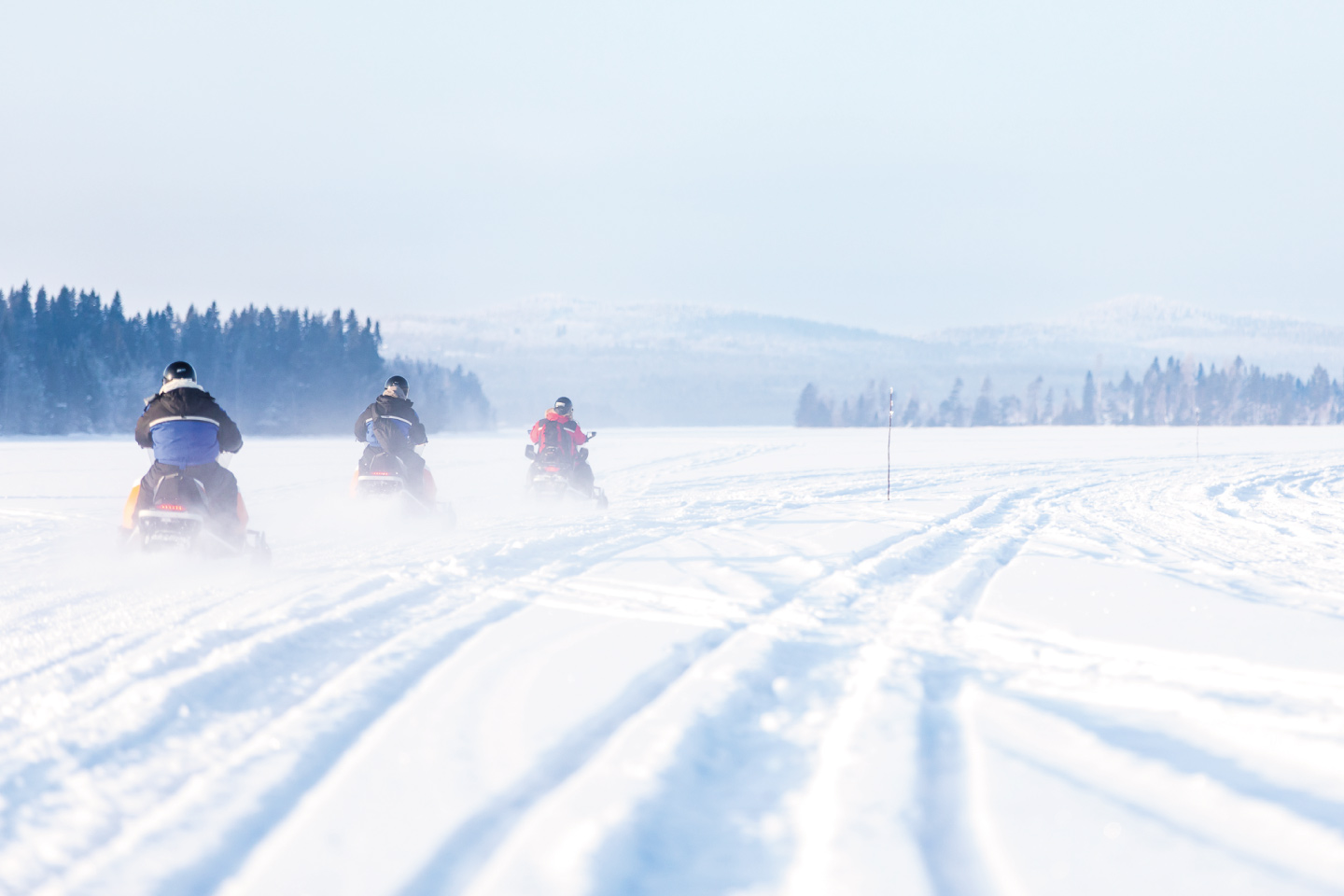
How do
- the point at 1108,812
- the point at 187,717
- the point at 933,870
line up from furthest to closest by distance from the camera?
the point at 187,717, the point at 1108,812, the point at 933,870

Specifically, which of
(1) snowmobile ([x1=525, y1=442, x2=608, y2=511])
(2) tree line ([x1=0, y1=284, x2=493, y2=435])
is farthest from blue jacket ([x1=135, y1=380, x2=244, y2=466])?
(2) tree line ([x1=0, y1=284, x2=493, y2=435])

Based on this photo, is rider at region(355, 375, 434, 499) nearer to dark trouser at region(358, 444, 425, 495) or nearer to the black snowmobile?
dark trouser at region(358, 444, 425, 495)

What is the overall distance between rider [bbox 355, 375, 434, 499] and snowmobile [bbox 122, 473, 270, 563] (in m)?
3.36

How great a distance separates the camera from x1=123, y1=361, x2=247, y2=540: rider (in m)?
7.57

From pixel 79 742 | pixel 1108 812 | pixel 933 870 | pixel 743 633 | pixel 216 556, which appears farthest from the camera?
pixel 216 556

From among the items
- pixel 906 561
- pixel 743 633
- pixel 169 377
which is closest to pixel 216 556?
pixel 169 377

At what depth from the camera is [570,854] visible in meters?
2.54

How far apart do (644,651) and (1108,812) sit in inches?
93.2

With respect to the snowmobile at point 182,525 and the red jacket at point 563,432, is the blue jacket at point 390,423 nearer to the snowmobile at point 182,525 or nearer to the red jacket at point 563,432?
the red jacket at point 563,432

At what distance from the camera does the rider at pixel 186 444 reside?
7574 mm

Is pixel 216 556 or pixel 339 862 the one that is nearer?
pixel 339 862

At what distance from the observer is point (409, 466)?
1105 cm

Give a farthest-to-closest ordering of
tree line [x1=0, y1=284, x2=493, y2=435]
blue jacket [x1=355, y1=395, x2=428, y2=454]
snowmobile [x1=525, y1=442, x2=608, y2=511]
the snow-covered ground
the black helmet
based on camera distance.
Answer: tree line [x1=0, y1=284, x2=493, y2=435], snowmobile [x1=525, y1=442, x2=608, y2=511], blue jacket [x1=355, y1=395, x2=428, y2=454], the black helmet, the snow-covered ground

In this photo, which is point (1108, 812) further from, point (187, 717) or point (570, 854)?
point (187, 717)
